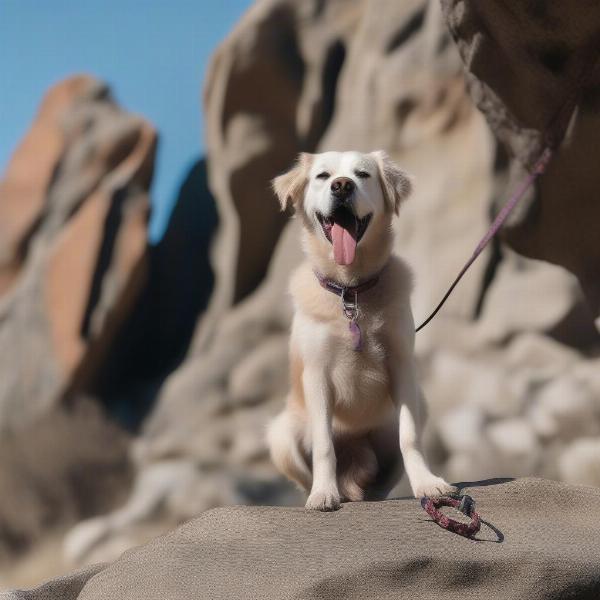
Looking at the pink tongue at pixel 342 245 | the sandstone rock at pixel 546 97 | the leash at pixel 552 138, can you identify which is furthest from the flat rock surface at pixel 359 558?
the sandstone rock at pixel 546 97

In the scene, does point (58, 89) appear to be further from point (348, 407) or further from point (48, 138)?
point (348, 407)

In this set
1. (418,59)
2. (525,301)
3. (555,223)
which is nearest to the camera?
(555,223)

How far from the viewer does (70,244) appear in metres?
16.7

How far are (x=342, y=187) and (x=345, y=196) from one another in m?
0.04

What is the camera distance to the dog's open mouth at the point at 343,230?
3760mm

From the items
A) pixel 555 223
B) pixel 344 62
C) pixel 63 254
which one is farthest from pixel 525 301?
pixel 63 254

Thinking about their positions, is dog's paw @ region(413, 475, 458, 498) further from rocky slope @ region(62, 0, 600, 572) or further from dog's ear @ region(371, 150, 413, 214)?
rocky slope @ region(62, 0, 600, 572)

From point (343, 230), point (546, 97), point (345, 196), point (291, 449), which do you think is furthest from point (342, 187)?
point (546, 97)

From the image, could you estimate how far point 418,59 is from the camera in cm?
1320

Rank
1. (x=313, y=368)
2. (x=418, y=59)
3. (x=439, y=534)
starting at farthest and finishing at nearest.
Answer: (x=418, y=59)
(x=313, y=368)
(x=439, y=534)

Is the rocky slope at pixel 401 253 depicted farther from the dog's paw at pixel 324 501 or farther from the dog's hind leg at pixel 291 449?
the dog's paw at pixel 324 501

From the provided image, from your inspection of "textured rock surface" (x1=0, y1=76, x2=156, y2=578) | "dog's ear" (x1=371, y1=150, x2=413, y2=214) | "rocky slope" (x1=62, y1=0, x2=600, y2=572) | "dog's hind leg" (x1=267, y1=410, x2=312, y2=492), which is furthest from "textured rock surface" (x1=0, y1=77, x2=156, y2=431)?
"dog's ear" (x1=371, y1=150, x2=413, y2=214)

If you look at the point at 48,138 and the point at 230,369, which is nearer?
the point at 230,369

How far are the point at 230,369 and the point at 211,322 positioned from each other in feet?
6.27
